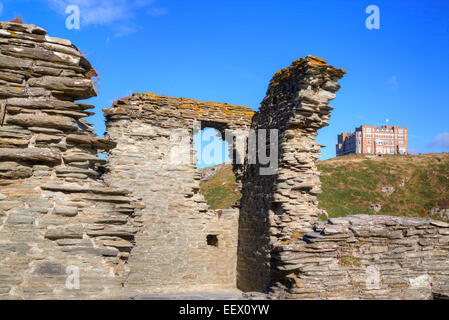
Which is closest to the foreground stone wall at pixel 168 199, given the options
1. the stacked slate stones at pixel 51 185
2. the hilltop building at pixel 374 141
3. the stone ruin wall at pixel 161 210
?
the stone ruin wall at pixel 161 210

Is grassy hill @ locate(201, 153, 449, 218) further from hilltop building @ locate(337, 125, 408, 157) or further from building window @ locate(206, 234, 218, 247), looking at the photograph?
hilltop building @ locate(337, 125, 408, 157)

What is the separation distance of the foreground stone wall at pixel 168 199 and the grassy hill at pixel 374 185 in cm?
1127

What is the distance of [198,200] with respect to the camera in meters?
14.2

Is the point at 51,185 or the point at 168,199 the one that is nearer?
the point at 51,185

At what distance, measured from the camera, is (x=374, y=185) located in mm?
31578

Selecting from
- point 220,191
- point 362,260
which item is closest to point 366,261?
point 362,260

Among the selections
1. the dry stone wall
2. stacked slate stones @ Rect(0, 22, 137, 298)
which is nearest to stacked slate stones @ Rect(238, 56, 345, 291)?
the dry stone wall

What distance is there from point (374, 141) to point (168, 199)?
366 feet

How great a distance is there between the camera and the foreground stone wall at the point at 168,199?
1327 cm

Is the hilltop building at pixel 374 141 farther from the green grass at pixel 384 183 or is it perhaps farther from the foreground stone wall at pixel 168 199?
the foreground stone wall at pixel 168 199

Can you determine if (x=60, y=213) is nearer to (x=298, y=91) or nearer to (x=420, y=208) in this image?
(x=298, y=91)

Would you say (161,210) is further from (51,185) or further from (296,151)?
(51,185)

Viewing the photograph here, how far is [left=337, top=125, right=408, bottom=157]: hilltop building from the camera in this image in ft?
363

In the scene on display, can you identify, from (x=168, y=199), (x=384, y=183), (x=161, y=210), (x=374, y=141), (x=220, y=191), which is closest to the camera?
(x=161, y=210)
